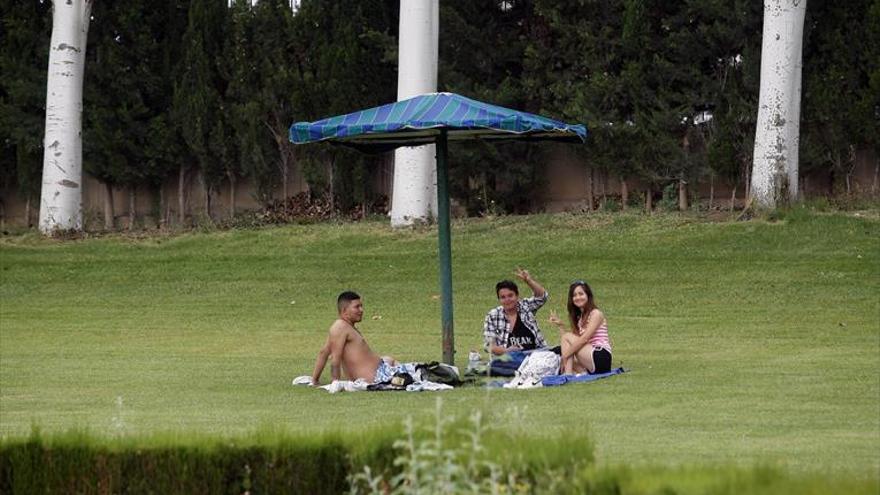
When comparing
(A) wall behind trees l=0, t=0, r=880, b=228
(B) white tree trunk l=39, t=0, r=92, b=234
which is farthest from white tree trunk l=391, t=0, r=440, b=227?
(B) white tree trunk l=39, t=0, r=92, b=234

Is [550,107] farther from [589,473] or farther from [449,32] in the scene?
[589,473]

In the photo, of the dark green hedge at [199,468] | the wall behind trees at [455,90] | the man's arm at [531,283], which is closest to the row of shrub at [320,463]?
the dark green hedge at [199,468]

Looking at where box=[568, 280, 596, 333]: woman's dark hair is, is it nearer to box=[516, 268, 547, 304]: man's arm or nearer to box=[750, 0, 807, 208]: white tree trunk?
box=[516, 268, 547, 304]: man's arm

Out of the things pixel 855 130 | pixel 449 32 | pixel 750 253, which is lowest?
pixel 750 253

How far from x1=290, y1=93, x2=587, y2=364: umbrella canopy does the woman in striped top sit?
135cm

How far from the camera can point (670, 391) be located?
14.8 m

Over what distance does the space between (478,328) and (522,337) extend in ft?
16.9

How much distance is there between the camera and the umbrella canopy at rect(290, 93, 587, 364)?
15.7 metres

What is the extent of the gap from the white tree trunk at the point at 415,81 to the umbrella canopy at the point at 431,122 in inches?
468

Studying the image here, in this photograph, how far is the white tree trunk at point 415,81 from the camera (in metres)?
28.7

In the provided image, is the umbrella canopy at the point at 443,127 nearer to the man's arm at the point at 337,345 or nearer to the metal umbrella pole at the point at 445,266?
Result: the metal umbrella pole at the point at 445,266

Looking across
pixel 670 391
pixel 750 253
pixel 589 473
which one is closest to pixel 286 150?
pixel 750 253

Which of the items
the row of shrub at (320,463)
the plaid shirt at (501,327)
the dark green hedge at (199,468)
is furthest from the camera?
the plaid shirt at (501,327)

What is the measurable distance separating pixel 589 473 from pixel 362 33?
2562 centimetres
